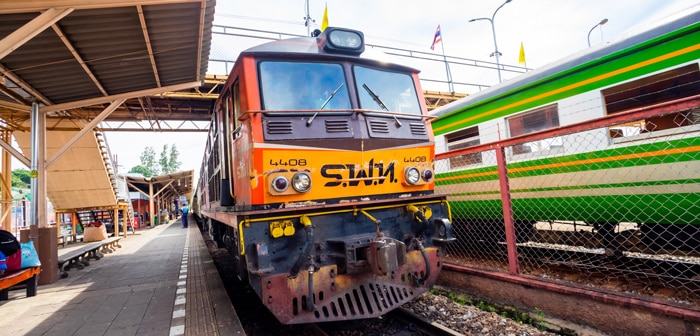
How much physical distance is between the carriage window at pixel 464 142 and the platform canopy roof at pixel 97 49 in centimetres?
500

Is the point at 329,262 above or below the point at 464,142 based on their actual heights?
below

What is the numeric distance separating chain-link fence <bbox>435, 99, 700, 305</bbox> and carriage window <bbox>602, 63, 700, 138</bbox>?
0.13ft

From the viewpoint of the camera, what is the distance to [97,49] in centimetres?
568

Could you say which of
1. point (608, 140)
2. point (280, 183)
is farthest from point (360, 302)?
point (608, 140)

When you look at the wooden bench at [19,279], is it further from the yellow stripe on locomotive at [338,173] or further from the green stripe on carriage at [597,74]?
the green stripe on carriage at [597,74]

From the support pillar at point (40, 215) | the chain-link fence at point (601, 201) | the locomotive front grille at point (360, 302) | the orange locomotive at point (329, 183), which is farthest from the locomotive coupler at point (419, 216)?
the support pillar at point (40, 215)

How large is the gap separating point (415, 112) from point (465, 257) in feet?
12.2

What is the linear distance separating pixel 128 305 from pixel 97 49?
4.02 metres

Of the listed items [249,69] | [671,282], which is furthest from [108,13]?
[671,282]

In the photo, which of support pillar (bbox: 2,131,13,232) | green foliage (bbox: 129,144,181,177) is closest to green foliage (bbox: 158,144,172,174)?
green foliage (bbox: 129,144,181,177)

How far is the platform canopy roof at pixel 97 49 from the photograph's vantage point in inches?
167

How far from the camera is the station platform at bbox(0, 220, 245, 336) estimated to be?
13.3ft

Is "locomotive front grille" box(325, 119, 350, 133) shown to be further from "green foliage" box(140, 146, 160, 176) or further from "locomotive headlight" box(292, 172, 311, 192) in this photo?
"green foliage" box(140, 146, 160, 176)

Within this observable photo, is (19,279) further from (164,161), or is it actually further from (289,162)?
(164,161)
